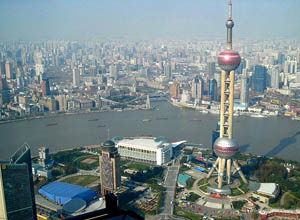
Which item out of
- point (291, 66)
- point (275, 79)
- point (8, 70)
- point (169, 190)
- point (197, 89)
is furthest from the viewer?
point (291, 66)

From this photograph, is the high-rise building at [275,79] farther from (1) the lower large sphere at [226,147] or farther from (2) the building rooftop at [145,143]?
(1) the lower large sphere at [226,147]

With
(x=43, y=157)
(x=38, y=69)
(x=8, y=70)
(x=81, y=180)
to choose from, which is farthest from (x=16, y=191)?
(x=38, y=69)

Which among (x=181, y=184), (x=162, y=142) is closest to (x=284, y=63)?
(x=162, y=142)

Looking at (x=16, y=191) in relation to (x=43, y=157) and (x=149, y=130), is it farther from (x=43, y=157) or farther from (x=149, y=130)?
(x=149, y=130)

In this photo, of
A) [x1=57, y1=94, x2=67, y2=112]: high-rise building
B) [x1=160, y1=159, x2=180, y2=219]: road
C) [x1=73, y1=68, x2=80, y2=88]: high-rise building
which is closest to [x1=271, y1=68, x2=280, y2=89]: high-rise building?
[x1=57, y1=94, x2=67, y2=112]: high-rise building

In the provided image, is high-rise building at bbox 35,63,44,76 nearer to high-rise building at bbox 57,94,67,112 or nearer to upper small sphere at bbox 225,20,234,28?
high-rise building at bbox 57,94,67,112

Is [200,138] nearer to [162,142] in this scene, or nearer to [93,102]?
[162,142]

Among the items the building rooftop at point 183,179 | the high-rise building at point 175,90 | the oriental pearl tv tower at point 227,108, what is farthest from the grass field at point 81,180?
the high-rise building at point 175,90
